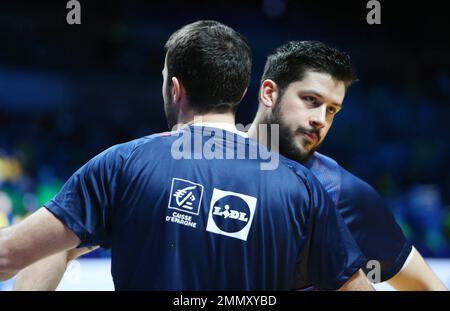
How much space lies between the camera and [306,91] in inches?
112

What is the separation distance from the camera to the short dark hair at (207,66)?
2.01 metres

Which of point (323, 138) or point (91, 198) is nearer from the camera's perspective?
point (91, 198)

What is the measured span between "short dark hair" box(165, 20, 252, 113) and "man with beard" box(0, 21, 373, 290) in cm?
10

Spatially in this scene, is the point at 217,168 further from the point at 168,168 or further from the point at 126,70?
the point at 126,70

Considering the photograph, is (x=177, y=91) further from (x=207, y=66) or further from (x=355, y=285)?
(x=355, y=285)

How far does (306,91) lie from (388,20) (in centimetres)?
857

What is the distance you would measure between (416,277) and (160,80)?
310 inches

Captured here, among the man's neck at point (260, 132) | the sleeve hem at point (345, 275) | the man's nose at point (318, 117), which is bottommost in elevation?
the sleeve hem at point (345, 275)

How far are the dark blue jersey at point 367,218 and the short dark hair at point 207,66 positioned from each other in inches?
37.8

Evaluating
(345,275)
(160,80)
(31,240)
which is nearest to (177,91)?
(31,240)

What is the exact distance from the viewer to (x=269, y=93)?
9.87 ft

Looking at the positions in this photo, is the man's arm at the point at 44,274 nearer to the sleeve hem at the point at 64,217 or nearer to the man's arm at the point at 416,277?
the sleeve hem at the point at 64,217

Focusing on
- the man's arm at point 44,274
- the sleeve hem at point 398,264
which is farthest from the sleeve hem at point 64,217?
the sleeve hem at point 398,264
